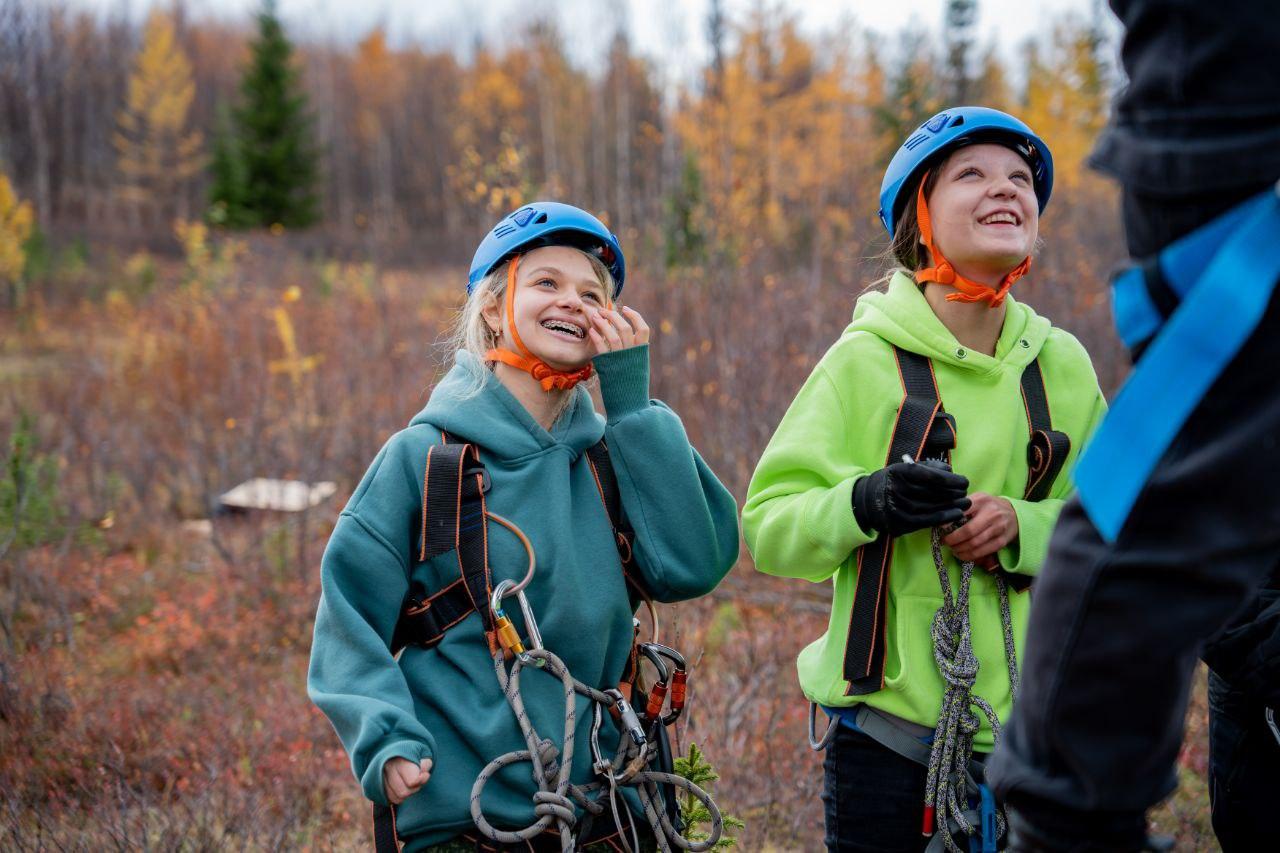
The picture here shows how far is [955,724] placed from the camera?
217 cm

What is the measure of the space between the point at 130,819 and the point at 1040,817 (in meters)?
3.49

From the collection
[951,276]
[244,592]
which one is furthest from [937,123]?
[244,592]

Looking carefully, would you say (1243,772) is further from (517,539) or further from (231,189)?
(231,189)

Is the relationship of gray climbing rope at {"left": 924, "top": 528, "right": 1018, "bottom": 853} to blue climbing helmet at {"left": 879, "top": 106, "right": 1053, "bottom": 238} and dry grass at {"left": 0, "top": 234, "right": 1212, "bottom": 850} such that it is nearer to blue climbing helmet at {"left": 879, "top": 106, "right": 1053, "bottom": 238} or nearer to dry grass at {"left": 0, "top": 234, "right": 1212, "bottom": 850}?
blue climbing helmet at {"left": 879, "top": 106, "right": 1053, "bottom": 238}

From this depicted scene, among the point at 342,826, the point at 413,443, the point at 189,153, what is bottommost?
the point at 342,826

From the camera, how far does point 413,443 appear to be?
233 cm

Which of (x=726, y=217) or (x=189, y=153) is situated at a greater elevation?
(x=189, y=153)

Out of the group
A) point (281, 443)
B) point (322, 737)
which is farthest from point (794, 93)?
point (322, 737)

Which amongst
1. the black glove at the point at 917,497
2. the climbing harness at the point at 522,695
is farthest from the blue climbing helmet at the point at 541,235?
the black glove at the point at 917,497

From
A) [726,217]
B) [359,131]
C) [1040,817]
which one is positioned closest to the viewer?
[1040,817]

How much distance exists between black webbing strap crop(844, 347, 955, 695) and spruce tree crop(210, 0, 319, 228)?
105 feet

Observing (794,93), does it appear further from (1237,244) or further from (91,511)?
(1237,244)

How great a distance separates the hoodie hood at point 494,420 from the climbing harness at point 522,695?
5cm

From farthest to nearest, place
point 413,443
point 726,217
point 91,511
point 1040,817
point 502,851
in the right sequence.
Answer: point 726,217 → point 91,511 → point 413,443 → point 502,851 → point 1040,817
